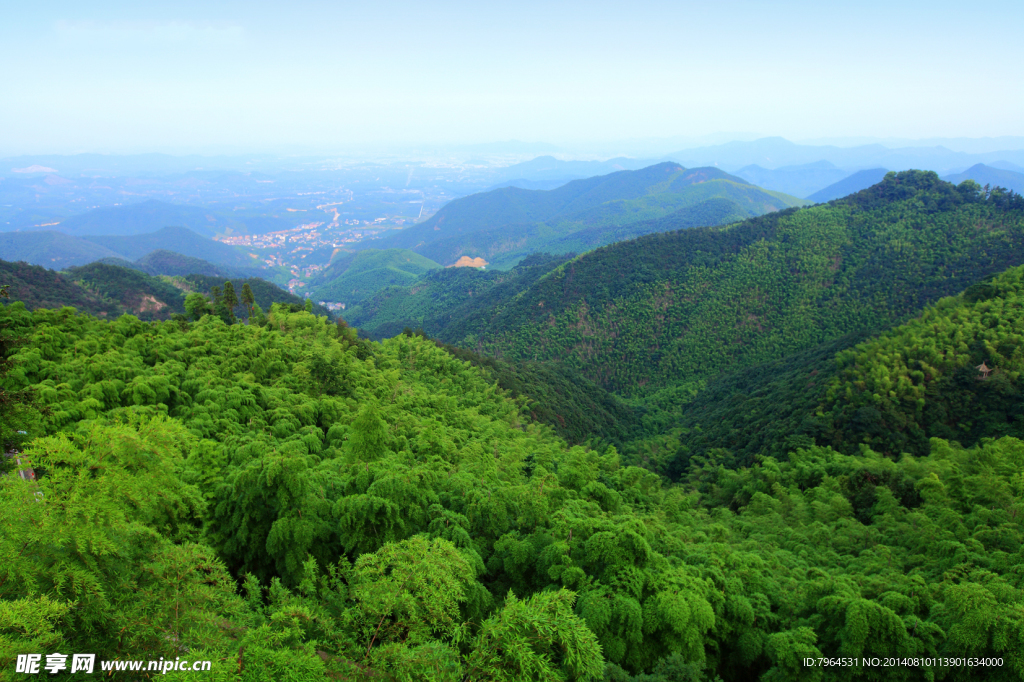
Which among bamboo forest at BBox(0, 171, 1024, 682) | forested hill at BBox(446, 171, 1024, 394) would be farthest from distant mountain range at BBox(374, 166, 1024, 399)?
bamboo forest at BBox(0, 171, 1024, 682)

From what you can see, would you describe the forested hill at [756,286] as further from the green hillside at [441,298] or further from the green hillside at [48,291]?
the green hillside at [48,291]

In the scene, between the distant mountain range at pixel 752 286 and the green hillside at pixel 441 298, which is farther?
the green hillside at pixel 441 298

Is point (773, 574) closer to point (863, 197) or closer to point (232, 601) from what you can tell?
point (232, 601)

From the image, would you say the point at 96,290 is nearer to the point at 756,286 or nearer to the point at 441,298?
the point at 441,298

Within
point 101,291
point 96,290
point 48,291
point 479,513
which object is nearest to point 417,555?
point 479,513

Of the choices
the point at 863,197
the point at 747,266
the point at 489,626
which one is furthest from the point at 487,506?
the point at 863,197

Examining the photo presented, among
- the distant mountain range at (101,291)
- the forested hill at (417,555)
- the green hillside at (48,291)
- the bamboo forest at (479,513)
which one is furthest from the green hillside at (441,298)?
the forested hill at (417,555)
